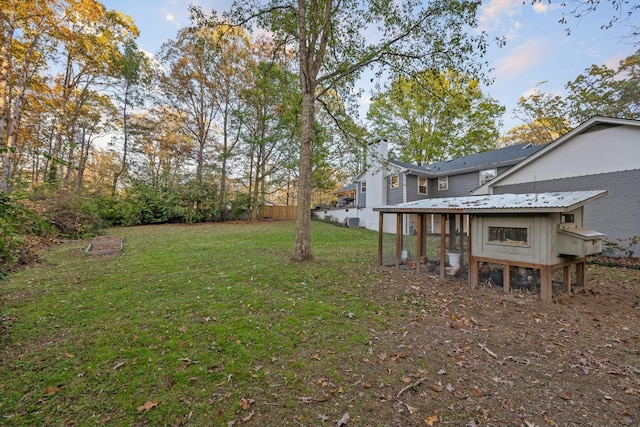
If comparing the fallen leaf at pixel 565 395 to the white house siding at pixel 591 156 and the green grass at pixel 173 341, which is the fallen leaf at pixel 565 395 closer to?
the green grass at pixel 173 341

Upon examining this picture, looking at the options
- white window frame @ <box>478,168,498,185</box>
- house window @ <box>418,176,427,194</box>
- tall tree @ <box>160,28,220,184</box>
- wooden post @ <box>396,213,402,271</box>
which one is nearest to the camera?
wooden post @ <box>396,213,402,271</box>

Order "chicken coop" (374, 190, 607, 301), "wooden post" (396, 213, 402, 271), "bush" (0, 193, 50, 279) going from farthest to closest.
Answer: "wooden post" (396, 213, 402, 271) → "chicken coop" (374, 190, 607, 301) → "bush" (0, 193, 50, 279)

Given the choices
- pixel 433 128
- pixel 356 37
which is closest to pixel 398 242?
pixel 356 37

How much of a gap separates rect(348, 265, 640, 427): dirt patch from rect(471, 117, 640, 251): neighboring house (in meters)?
5.24

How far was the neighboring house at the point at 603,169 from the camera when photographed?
8094mm

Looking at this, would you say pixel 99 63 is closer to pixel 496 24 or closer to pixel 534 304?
pixel 496 24

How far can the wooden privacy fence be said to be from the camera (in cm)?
2236

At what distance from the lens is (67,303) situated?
4.19m

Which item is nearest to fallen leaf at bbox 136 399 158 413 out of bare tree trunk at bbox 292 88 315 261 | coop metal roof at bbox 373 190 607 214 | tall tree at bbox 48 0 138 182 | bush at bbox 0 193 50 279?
bush at bbox 0 193 50 279

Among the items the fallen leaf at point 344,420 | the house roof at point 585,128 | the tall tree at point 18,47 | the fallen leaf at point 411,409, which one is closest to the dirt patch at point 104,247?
the tall tree at point 18,47

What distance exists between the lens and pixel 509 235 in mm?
5000

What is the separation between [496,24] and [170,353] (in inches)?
373

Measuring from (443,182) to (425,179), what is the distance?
113cm

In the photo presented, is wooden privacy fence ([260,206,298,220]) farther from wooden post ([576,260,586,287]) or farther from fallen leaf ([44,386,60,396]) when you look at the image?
fallen leaf ([44,386,60,396])
